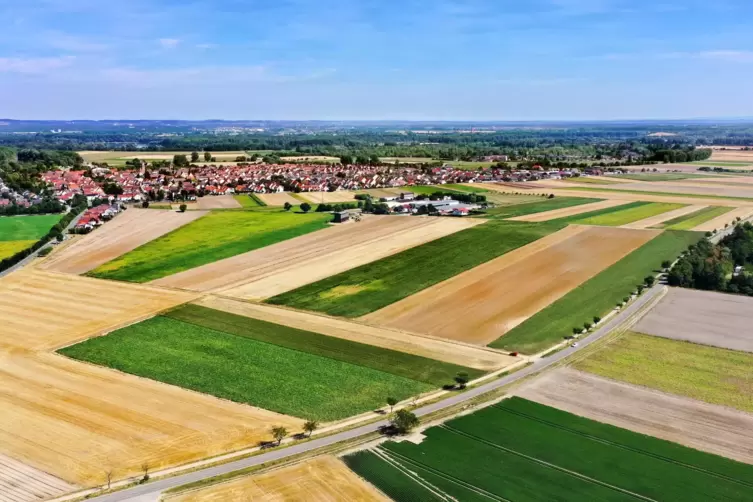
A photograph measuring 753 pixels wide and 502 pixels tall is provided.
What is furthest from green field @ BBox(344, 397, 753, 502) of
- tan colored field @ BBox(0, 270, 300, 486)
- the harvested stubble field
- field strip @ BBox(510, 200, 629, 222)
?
field strip @ BBox(510, 200, 629, 222)

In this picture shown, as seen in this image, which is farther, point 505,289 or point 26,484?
point 505,289

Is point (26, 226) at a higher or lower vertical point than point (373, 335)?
higher

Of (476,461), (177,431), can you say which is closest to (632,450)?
(476,461)

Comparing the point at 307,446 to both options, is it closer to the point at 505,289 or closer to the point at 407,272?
the point at 505,289

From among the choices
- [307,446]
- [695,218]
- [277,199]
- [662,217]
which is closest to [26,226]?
[277,199]

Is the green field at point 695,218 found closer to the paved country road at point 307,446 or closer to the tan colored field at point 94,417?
the paved country road at point 307,446

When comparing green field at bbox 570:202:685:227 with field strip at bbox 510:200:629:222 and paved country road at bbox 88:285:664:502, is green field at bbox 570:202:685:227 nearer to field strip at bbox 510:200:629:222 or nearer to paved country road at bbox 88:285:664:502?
field strip at bbox 510:200:629:222
